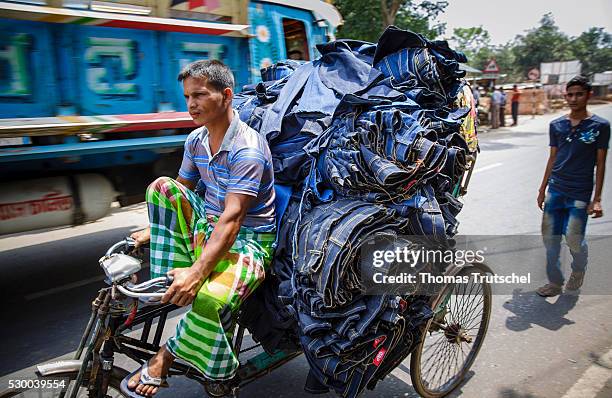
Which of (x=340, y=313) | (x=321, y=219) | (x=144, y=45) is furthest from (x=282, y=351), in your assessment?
(x=144, y=45)

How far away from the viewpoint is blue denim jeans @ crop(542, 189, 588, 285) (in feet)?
12.0

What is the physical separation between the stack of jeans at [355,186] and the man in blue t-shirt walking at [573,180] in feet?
5.66

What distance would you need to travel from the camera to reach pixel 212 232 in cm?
183

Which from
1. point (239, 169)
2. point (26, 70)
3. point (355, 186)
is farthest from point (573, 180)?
point (26, 70)

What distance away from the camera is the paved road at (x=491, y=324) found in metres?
2.64

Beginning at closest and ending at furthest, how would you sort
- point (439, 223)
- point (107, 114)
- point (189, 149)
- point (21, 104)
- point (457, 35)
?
point (439, 223) → point (189, 149) → point (21, 104) → point (107, 114) → point (457, 35)

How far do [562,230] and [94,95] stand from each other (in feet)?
13.0

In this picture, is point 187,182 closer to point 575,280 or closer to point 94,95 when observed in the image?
point 94,95

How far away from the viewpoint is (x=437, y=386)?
2.58 meters

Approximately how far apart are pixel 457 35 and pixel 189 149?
56.6 meters

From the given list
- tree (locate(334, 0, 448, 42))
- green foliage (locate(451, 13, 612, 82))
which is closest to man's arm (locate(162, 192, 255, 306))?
tree (locate(334, 0, 448, 42))

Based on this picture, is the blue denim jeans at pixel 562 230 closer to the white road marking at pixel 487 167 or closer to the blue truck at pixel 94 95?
the blue truck at pixel 94 95

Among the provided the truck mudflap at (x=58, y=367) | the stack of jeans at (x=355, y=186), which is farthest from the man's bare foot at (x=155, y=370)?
the stack of jeans at (x=355, y=186)

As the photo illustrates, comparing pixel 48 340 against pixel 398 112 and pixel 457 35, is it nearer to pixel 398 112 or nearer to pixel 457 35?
pixel 398 112
